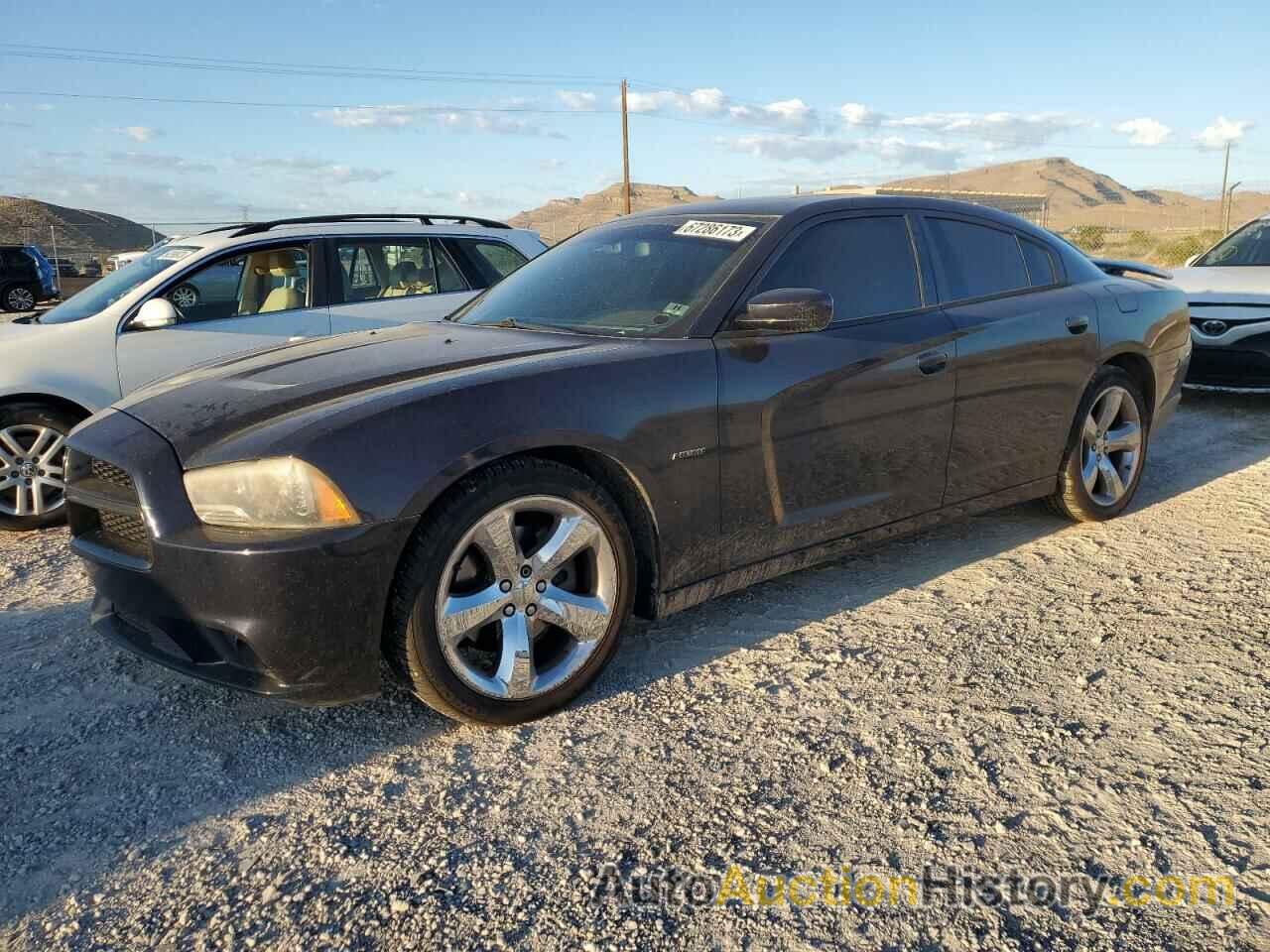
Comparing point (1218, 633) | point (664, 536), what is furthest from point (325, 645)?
point (1218, 633)

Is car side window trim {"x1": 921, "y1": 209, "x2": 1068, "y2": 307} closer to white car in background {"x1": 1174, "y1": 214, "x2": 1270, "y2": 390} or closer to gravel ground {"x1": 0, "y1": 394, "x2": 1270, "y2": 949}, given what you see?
gravel ground {"x1": 0, "y1": 394, "x2": 1270, "y2": 949}

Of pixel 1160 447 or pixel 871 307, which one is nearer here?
pixel 871 307

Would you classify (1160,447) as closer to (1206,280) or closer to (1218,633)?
(1206,280)

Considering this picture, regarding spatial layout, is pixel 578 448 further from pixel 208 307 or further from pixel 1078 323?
pixel 208 307

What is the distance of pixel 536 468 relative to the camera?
9.69 feet

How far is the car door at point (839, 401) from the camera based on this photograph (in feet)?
11.2

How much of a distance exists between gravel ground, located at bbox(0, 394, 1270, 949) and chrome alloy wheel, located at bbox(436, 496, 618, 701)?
0.19 meters

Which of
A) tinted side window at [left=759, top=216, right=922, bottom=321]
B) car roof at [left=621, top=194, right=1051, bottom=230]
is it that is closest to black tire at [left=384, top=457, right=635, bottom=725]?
tinted side window at [left=759, top=216, right=922, bottom=321]

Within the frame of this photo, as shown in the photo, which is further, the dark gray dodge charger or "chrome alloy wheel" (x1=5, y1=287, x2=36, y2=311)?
"chrome alloy wheel" (x1=5, y1=287, x2=36, y2=311)

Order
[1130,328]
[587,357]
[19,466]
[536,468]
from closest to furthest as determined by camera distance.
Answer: [536,468] → [587,357] → [1130,328] → [19,466]

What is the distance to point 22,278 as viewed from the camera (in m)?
21.8

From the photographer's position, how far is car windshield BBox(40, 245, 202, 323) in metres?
5.82

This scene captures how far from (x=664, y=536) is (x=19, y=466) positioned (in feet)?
13.1

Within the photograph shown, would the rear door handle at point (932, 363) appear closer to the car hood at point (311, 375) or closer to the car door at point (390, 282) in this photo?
the car hood at point (311, 375)
